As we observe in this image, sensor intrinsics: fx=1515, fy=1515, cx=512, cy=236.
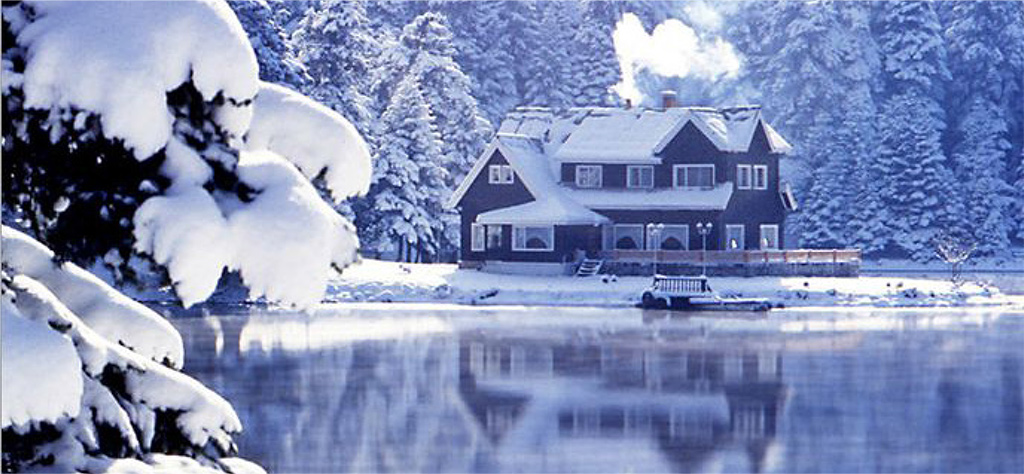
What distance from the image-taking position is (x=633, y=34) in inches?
3327

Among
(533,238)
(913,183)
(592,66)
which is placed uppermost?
(592,66)

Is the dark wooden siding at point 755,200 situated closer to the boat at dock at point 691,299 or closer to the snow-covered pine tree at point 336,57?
the boat at dock at point 691,299

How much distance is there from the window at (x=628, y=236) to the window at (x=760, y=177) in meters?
5.25

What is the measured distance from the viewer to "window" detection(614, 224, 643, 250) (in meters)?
62.5

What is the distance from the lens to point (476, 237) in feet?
207

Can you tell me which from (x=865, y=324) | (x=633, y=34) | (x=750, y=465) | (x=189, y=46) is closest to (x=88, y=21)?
(x=189, y=46)

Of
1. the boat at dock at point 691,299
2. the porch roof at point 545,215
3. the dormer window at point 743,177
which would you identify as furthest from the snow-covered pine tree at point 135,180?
the dormer window at point 743,177

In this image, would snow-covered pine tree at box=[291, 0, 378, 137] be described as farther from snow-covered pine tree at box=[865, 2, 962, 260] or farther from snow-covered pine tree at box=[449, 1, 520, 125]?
snow-covered pine tree at box=[865, 2, 962, 260]

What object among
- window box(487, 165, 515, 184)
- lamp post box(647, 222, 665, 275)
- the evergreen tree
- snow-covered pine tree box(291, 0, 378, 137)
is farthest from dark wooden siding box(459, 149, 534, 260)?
the evergreen tree

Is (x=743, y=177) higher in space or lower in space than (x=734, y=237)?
higher

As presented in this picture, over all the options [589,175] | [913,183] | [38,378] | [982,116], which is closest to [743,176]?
[589,175]

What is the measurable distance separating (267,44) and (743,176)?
2002cm

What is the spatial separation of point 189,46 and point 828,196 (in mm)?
84174

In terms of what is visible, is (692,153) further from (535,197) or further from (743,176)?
(535,197)
